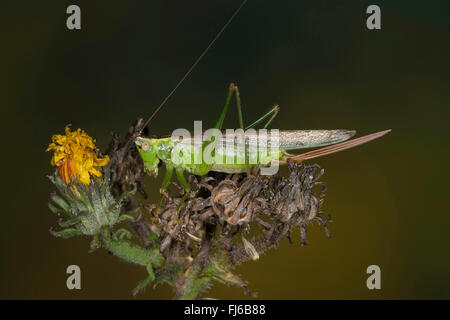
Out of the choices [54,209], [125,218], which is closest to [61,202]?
[54,209]

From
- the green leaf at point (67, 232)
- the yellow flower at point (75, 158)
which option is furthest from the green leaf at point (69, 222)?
the yellow flower at point (75, 158)

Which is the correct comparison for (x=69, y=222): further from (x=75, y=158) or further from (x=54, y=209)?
(x=75, y=158)

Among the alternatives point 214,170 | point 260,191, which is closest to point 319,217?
point 260,191

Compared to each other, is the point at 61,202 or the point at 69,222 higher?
the point at 61,202

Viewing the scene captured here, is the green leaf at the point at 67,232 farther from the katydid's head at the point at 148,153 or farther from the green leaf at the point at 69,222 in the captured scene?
the katydid's head at the point at 148,153

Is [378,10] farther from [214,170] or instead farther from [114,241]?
[114,241]

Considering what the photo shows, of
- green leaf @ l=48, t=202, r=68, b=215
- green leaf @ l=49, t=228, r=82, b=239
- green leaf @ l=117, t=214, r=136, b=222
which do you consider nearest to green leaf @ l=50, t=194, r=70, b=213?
green leaf @ l=48, t=202, r=68, b=215

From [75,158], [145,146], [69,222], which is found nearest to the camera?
[69,222]
